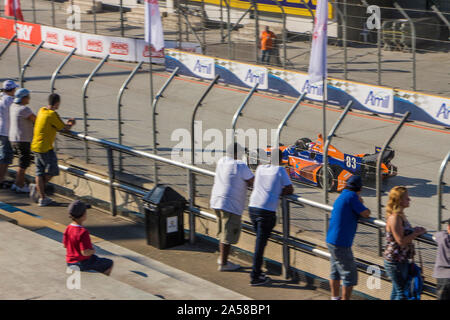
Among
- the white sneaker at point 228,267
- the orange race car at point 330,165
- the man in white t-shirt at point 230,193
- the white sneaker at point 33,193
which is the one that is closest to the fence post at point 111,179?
the white sneaker at point 33,193

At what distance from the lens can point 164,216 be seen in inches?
396

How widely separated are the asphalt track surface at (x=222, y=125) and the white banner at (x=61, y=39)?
1.53 m

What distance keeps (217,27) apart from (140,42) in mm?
3236

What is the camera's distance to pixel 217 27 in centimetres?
2633

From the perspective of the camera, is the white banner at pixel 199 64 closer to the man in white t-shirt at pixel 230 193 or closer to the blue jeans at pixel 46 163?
the blue jeans at pixel 46 163

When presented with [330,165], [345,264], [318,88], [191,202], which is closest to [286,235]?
[345,264]

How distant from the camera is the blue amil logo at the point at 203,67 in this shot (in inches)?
882

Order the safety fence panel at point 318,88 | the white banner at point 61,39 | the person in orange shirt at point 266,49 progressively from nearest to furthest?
the safety fence panel at point 318,88, the person in orange shirt at point 266,49, the white banner at point 61,39

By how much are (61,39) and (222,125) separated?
40.2 ft

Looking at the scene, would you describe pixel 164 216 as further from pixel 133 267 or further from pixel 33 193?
pixel 33 193

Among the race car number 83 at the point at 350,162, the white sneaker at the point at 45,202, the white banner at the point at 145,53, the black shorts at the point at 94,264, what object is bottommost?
the white sneaker at the point at 45,202

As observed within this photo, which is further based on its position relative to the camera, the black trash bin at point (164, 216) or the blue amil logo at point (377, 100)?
the blue amil logo at point (377, 100)
